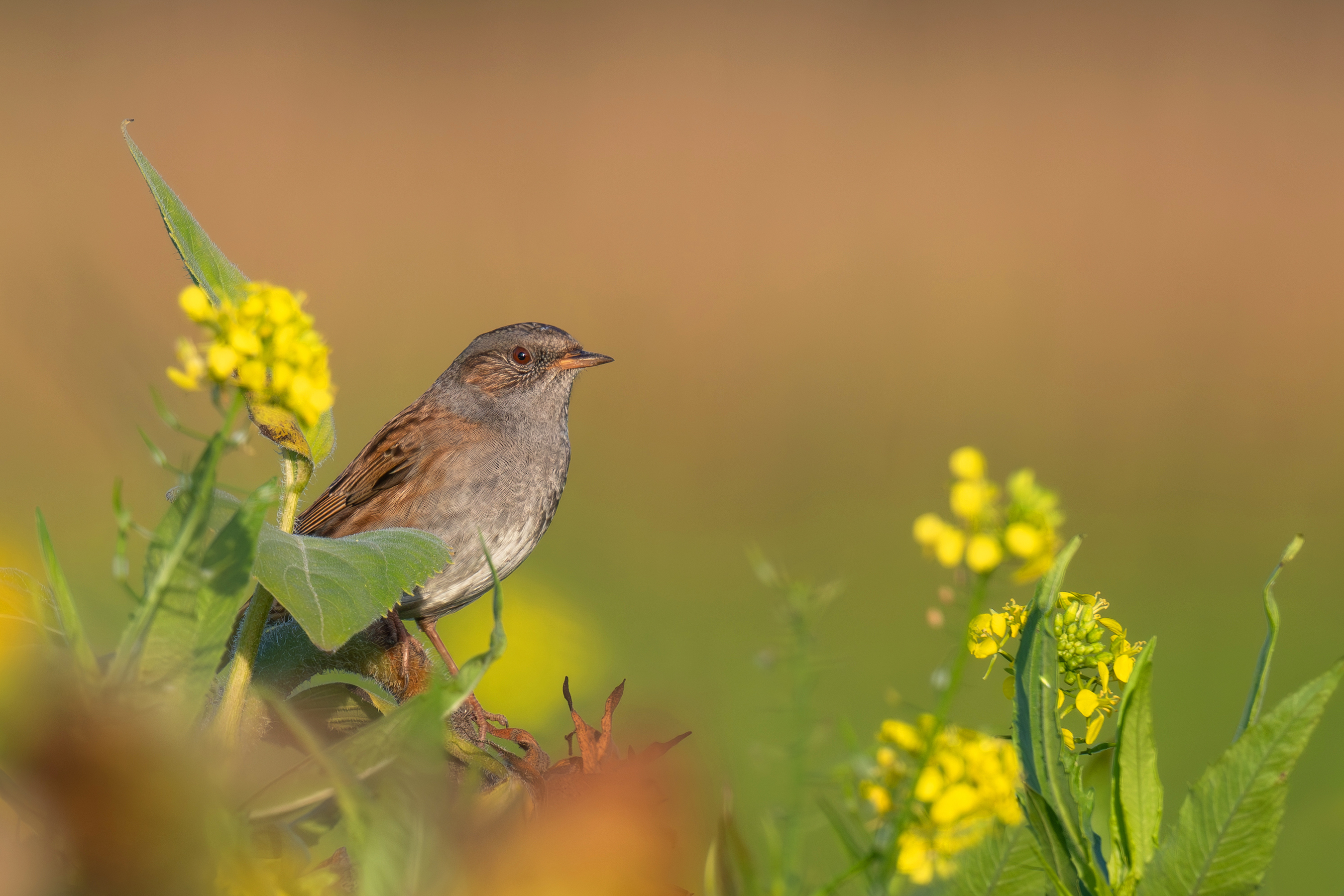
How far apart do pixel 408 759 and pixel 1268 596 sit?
22.1 inches

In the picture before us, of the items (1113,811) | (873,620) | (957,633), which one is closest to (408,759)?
(957,633)

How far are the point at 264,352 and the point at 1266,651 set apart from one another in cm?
67

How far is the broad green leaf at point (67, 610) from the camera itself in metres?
0.55

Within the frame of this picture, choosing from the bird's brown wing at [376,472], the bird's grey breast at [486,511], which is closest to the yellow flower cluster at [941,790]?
the bird's grey breast at [486,511]

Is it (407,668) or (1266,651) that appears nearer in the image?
(1266,651)

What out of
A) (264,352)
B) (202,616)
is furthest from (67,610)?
(264,352)

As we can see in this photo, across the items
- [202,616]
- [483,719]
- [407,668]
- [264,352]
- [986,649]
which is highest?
[264,352]

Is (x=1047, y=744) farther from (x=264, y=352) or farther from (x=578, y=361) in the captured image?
(x=578, y=361)

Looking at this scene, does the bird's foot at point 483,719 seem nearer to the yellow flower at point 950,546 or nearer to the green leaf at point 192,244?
the green leaf at point 192,244

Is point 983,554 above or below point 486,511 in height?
above

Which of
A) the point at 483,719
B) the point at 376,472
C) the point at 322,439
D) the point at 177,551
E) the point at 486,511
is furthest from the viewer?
the point at 376,472

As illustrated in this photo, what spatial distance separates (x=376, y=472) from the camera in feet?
9.05

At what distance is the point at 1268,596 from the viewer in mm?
728

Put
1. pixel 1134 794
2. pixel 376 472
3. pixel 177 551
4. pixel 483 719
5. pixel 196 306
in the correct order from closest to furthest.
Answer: pixel 177 551
pixel 196 306
pixel 1134 794
pixel 483 719
pixel 376 472
